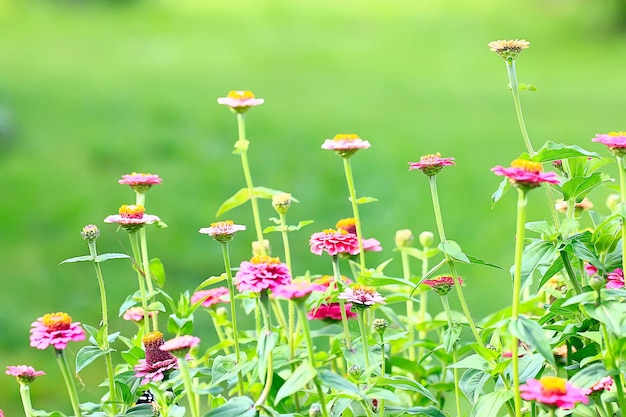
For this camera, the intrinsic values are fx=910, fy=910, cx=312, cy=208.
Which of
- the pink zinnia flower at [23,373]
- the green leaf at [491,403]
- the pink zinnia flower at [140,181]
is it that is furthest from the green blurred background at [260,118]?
the green leaf at [491,403]

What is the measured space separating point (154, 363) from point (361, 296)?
26cm

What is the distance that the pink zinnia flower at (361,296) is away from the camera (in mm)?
1051

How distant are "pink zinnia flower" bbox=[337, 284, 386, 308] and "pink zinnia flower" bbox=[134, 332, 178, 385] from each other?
0.22 m

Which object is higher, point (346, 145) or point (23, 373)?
point (346, 145)

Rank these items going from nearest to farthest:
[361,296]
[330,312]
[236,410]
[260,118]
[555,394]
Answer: [555,394]
[236,410]
[361,296]
[330,312]
[260,118]

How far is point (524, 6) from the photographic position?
8.76 metres

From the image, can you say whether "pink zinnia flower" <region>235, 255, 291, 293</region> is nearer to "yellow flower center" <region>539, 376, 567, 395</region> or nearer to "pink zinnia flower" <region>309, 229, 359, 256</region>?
"pink zinnia flower" <region>309, 229, 359, 256</region>

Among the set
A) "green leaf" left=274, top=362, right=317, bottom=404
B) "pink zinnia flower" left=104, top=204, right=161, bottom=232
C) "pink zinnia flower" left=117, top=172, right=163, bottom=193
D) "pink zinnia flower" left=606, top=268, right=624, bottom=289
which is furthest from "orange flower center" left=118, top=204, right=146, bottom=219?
"pink zinnia flower" left=606, top=268, right=624, bottom=289

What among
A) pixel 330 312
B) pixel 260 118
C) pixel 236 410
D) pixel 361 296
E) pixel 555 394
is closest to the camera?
pixel 555 394

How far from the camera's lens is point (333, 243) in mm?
1146

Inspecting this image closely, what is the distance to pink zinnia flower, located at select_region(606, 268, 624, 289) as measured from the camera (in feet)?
3.57

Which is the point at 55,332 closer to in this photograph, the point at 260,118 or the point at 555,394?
the point at 555,394

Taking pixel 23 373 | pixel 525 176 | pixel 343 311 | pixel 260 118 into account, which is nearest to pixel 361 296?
pixel 343 311

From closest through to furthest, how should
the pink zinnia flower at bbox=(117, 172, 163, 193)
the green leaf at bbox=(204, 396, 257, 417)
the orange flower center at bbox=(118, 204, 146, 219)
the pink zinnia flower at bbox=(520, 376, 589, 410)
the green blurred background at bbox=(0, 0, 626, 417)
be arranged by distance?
the pink zinnia flower at bbox=(520, 376, 589, 410)
the green leaf at bbox=(204, 396, 257, 417)
the orange flower center at bbox=(118, 204, 146, 219)
the pink zinnia flower at bbox=(117, 172, 163, 193)
the green blurred background at bbox=(0, 0, 626, 417)
